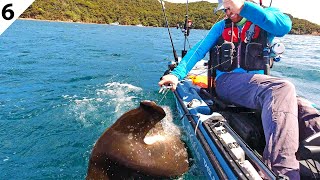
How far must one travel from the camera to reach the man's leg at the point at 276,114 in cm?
302

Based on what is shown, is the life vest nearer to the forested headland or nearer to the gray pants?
Result: the gray pants

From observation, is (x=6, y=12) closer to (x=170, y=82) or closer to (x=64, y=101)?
(x=64, y=101)

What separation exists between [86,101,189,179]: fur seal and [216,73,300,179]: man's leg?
4.04ft

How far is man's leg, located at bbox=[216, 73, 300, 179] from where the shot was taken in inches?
119

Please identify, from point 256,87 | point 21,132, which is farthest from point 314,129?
point 21,132

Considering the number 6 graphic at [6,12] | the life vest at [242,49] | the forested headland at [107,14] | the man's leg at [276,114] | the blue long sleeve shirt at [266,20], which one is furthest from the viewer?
the forested headland at [107,14]

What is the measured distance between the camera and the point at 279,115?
327cm

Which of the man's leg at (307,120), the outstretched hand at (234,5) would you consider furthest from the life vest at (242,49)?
the man's leg at (307,120)

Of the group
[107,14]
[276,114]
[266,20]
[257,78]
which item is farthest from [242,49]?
[107,14]

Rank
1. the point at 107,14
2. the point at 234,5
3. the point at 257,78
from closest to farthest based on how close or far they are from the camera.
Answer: the point at 234,5 < the point at 257,78 < the point at 107,14

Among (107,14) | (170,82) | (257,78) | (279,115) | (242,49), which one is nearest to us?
(279,115)

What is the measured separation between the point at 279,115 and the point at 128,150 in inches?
67.4

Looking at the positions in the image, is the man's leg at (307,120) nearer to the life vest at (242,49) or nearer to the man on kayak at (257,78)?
the man on kayak at (257,78)

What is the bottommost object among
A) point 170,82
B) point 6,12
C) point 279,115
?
point 279,115
